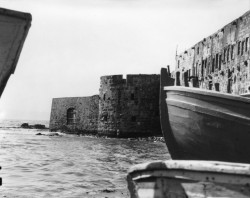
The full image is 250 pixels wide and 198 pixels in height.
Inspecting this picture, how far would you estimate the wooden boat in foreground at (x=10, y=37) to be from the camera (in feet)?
14.5

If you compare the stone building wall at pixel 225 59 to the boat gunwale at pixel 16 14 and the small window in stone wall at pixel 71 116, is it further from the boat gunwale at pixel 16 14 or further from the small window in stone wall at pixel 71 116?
the boat gunwale at pixel 16 14

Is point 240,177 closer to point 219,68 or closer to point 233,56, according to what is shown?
point 233,56

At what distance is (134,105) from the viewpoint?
33.0 meters

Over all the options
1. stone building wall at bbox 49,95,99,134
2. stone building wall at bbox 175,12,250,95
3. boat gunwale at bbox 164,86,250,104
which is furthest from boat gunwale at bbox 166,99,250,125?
stone building wall at bbox 49,95,99,134

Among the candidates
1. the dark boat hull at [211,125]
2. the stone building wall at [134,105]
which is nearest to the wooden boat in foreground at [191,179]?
the dark boat hull at [211,125]

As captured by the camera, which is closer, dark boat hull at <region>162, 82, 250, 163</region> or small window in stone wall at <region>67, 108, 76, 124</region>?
dark boat hull at <region>162, 82, 250, 163</region>

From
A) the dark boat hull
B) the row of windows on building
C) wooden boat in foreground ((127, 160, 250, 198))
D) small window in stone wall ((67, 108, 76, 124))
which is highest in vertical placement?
the row of windows on building

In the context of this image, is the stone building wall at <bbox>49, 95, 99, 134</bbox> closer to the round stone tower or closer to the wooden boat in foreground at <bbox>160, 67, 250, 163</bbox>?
the round stone tower

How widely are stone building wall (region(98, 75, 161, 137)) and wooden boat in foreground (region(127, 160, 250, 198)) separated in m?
28.0

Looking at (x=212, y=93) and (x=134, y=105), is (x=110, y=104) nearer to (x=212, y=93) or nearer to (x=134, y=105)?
(x=134, y=105)

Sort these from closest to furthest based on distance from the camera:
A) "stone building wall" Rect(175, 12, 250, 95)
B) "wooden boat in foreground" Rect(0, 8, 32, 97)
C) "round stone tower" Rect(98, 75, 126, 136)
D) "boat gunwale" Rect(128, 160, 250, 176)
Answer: "boat gunwale" Rect(128, 160, 250, 176) → "wooden boat in foreground" Rect(0, 8, 32, 97) → "stone building wall" Rect(175, 12, 250, 95) → "round stone tower" Rect(98, 75, 126, 136)

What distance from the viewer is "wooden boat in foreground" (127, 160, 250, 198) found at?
3.89 m

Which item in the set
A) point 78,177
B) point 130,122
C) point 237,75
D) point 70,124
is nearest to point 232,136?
point 78,177

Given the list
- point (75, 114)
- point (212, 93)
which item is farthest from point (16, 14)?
point (75, 114)
